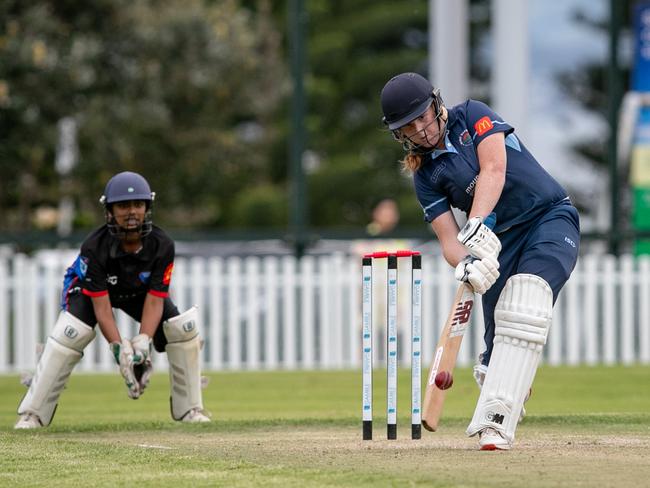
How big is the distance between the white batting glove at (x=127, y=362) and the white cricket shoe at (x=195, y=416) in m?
0.85

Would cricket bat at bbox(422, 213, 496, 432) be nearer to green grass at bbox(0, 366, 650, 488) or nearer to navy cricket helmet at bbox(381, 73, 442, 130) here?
green grass at bbox(0, 366, 650, 488)

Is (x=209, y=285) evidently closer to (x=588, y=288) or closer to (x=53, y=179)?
(x=588, y=288)

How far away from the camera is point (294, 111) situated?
16.9 m

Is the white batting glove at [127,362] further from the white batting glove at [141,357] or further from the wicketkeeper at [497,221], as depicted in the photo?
the wicketkeeper at [497,221]

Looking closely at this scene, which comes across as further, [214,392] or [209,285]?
[209,285]

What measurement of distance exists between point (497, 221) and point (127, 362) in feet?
8.48

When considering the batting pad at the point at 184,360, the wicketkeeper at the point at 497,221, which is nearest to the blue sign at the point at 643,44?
the batting pad at the point at 184,360

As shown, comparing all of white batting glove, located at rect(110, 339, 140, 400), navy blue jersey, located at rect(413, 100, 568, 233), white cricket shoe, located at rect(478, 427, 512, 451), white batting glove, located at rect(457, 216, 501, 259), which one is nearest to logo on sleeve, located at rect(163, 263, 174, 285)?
white batting glove, located at rect(110, 339, 140, 400)

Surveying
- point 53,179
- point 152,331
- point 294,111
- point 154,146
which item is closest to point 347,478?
point 152,331

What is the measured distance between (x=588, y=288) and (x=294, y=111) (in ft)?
13.0

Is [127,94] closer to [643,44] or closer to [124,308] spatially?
[643,44]

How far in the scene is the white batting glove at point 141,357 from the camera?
29.1 ft

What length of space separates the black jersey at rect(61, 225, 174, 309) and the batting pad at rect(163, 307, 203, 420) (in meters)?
0.33

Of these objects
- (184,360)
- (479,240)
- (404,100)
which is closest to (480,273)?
(479,240)
